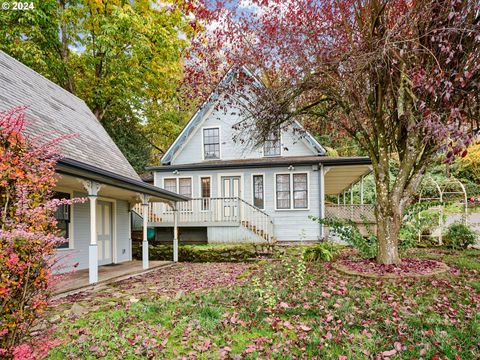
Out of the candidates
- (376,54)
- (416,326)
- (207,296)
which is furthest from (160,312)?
(376,54)

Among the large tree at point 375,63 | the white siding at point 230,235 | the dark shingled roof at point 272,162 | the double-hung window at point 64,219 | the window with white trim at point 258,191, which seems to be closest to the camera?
the large tree at point 375,63

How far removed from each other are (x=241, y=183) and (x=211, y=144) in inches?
111

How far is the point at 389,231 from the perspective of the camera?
6656 mm

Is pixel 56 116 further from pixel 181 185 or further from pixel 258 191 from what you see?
pixel 258 191

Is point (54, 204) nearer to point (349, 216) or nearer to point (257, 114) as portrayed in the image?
point (257, 114)

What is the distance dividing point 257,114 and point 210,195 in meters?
8.08

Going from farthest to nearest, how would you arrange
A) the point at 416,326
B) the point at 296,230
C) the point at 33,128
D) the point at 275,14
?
the point at 296,230
the point at 275,14
the point at 33,128
the point at 416,326

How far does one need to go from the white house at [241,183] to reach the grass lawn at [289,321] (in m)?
6.87

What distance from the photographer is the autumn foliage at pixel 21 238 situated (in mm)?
2098

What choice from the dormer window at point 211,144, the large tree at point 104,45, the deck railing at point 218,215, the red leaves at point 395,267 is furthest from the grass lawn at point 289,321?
the large tree at point 104,45

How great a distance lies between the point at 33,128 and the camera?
7277 mm

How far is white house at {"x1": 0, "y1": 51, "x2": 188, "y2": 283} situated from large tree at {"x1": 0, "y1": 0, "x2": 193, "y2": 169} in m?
4.52

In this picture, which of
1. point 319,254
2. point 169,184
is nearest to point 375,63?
point 319,254

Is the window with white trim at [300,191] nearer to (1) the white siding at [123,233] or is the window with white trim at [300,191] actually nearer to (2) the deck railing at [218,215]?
(2) the deck railing at [218,215]
